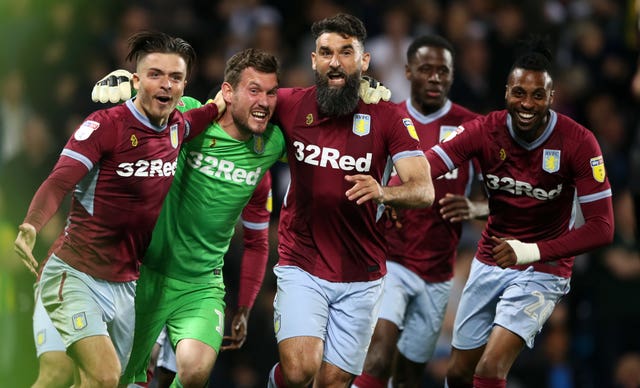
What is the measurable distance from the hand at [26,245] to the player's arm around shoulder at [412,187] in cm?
193

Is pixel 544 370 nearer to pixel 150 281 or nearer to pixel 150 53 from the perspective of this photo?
pixel 150 281

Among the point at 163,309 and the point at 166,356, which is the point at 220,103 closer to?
the point at 163,309

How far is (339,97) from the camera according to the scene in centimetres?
677

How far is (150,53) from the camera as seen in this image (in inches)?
262

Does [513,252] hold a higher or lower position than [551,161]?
lower

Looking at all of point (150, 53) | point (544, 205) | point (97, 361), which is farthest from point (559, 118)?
point (97, 361)

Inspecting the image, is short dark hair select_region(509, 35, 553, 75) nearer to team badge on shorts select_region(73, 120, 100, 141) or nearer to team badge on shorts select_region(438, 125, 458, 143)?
team badge on shorts select_region(438, 125, 458, 143)

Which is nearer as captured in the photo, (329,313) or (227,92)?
(329,313)

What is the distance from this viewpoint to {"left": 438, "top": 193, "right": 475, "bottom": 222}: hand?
7602mm

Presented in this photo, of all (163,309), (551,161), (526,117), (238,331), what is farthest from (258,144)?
(551,161)

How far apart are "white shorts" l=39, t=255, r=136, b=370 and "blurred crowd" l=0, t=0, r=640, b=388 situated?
5.44 ft

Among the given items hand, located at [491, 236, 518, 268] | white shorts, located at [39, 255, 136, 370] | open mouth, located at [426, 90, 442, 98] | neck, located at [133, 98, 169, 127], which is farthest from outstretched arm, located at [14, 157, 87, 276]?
open mouth, located at [426, 90, 442, 98]

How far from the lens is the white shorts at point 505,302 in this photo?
22.9ft

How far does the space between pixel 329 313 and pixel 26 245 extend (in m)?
1.91
